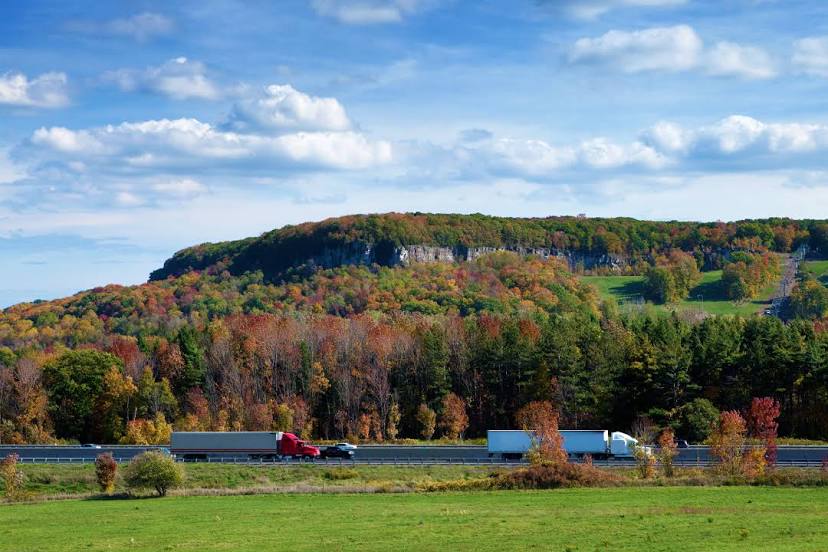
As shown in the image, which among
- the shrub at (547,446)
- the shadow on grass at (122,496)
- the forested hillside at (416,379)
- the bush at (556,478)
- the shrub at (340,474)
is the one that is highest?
the forested hillside at (416,379)

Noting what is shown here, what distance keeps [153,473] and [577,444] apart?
33.0m

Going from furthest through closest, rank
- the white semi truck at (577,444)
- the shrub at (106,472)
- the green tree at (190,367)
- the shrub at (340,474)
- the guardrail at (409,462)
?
the green tree at (190,367) < the white semi truck at (577,444) < the guardrail at (409,462) < the shrub at (340,474) < the shrub at (106,472)

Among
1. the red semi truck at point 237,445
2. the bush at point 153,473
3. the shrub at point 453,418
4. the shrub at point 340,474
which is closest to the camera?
the bush at point 153,473

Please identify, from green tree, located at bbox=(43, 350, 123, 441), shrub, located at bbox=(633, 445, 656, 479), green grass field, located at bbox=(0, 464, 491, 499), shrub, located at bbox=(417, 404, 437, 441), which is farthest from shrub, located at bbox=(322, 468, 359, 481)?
green tree, located at bbox=(43, 350, 123, 441)

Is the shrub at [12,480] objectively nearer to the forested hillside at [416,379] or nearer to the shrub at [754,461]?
the forested hillside at [416,379]

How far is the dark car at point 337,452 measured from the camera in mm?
81438

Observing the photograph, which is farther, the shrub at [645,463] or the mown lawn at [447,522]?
the shrub at [645,463]

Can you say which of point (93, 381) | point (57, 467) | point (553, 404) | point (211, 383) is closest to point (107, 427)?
point (93, 381)

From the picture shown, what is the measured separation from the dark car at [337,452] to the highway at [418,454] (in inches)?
37.5

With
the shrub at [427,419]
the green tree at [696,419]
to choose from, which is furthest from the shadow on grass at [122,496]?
the green tree at [696,419]

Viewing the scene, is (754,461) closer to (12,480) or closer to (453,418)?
(453,418)

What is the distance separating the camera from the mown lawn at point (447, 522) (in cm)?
4038

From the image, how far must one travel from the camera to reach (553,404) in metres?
104

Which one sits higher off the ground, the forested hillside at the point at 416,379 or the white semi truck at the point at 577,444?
the forested hillside at the point at 416,379
